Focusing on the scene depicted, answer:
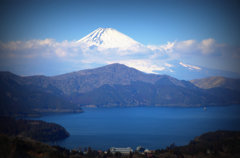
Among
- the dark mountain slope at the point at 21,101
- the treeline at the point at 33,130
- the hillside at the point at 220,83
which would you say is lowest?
the treeline at the point at 33,130

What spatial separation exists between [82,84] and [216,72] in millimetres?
95066

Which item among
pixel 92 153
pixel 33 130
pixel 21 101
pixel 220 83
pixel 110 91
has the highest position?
pixel 220 83

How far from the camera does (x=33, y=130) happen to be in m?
35.1

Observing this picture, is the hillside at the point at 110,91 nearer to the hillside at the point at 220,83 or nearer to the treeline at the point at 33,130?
the hillside at the point at 220,83

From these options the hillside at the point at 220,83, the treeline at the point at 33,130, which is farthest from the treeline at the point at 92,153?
the hillside at the point at 220,83

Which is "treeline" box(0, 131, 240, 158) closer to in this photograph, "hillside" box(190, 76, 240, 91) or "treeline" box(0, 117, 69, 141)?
"treeline" box(0, 117, 69, 141)

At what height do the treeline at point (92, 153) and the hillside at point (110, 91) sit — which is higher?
the hillside at point (110, 91)

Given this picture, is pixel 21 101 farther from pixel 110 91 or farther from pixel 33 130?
Result: pixel 110 91

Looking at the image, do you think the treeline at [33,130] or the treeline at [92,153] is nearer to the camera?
the treeline at [92,153]

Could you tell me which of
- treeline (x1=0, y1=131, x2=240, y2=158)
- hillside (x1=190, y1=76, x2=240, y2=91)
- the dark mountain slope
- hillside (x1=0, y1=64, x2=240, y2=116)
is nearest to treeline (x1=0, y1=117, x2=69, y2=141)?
treeline (x1=0, y1=131, x2=240, y2=158)

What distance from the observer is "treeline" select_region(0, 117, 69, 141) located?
109 feet

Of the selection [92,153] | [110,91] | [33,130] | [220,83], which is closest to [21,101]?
[33,130]

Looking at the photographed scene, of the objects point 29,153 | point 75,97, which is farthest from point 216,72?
point 29,153

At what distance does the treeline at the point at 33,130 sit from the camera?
33375 mm
